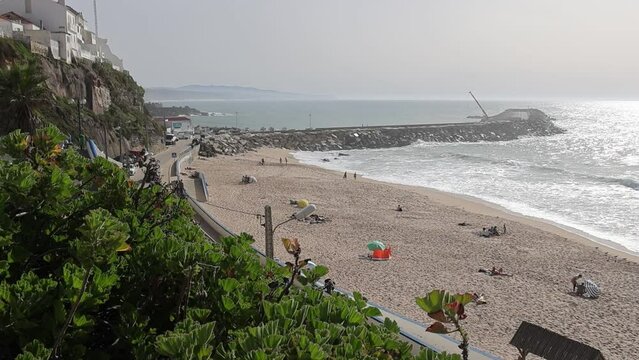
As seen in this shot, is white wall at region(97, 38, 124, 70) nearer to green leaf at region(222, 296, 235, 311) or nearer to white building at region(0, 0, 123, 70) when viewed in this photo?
white building at region(0, 0, 123, 70)

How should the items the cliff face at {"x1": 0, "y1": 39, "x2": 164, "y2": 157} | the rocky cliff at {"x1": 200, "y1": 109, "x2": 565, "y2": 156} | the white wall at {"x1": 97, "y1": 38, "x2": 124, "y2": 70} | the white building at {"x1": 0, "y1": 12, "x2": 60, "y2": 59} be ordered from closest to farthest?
the cliff face at {"x1": 0, "y1": 39, "x2": 164, "y2": 157} → the white building at {"x1": 0, "y1": 12, "x2": 60, "y2": 59} → the white wall at {"x1": 97, "y1": 38, "x2": 124, "y2": 70} → the rocky cliff at {"x1": 200, "y1": 109, "x2": 565, "y2": 156}

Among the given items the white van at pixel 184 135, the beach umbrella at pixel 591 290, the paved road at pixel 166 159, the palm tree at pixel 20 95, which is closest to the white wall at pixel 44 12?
the paved road at pixel 166 159

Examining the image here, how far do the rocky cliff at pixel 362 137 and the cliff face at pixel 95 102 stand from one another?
332 inches

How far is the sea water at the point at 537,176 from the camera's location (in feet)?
97.2

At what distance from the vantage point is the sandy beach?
13781 millimetres

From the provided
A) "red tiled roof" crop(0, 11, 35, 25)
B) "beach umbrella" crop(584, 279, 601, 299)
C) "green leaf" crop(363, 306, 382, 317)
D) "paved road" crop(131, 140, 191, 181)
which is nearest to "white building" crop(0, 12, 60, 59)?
"red tiled roof" crop(0, 11, 35, 25)

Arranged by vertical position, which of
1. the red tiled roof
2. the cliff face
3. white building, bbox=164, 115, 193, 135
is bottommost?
white building, bbox=164, 115, 193, 135

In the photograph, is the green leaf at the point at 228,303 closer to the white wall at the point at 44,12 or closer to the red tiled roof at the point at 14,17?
the red tiled roof at the point at 14,17

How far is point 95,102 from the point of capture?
3644 centimetres

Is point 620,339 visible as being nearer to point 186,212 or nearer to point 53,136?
point 186,212

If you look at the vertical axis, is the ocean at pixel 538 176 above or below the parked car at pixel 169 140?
below

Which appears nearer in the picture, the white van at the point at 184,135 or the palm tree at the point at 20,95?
the palm tree at the point at 20,95

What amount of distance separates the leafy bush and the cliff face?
24095mm

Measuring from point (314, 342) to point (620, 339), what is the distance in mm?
13170
